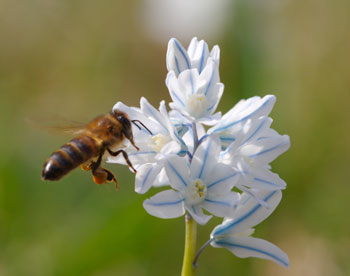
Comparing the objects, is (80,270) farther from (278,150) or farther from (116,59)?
(116,59)

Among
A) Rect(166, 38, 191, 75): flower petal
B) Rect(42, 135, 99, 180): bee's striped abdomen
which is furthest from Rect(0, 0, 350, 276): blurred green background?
Rect(166, 38, 191, 75): flower petal

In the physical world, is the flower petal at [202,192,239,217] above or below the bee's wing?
below

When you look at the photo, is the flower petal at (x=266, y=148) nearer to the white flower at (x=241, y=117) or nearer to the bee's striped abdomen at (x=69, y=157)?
the white flower at (x=241, y=117)

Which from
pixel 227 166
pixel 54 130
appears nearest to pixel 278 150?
pixel 227 166

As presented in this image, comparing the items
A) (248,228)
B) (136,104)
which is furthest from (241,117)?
(136,104)

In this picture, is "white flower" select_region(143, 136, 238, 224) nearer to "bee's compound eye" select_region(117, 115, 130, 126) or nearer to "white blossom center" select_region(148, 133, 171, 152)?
"white blossom center" select_region(148, 133, 171, 152)

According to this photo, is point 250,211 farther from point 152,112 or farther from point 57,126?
point 57,126

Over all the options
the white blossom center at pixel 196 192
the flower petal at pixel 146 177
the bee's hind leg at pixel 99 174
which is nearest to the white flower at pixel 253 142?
the white blossom center at pixel 196 192

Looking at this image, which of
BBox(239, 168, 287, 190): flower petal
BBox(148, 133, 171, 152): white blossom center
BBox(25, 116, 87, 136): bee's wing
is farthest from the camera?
BBox(25, 116, 87, 136): bee's wing
